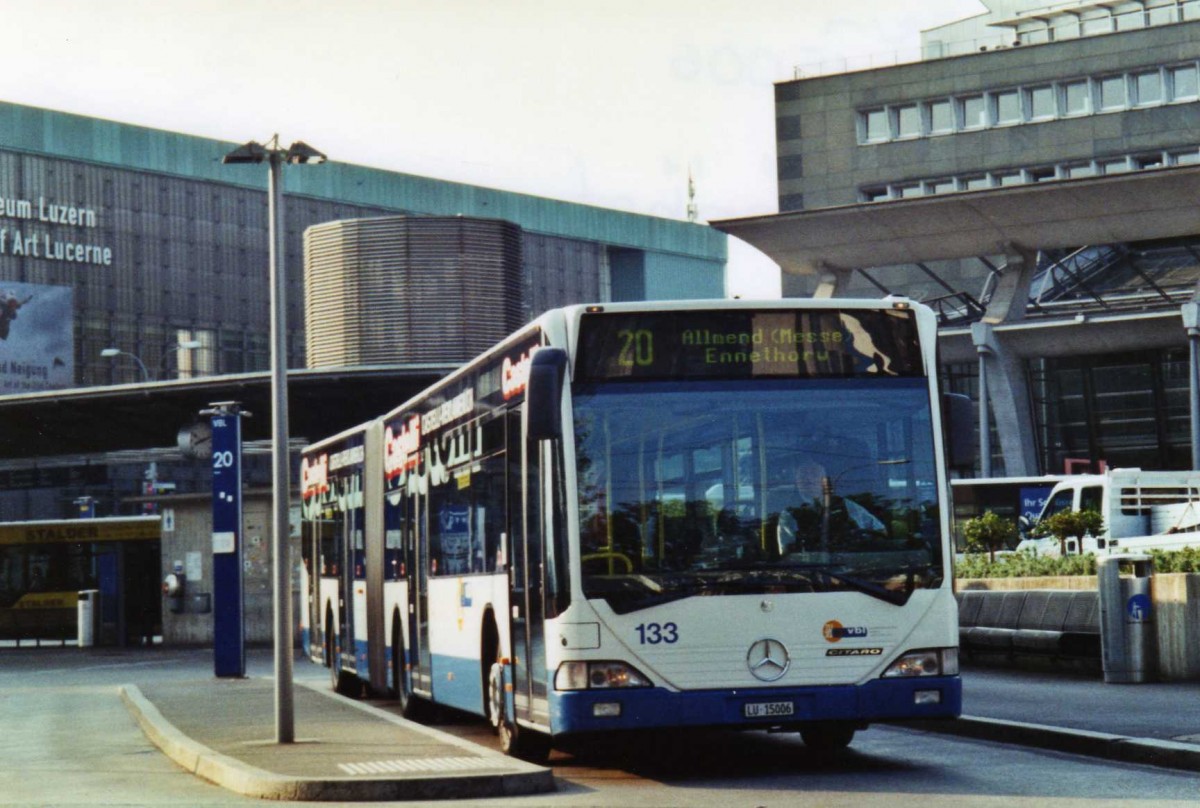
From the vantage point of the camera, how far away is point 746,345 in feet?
43.0

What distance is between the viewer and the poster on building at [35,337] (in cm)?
9750

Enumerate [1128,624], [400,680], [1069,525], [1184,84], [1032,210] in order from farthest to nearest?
[1184,84], [1032,210], [1069,525], [400,680], [1128,624]

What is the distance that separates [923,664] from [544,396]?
2.82 m

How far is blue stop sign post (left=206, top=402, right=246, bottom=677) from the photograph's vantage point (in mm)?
29656

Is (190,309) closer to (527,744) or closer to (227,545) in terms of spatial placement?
(227,545)

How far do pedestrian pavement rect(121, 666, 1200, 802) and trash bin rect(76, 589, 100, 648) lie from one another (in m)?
27.3

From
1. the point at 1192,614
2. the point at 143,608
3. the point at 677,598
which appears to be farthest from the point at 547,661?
the point at 143,608

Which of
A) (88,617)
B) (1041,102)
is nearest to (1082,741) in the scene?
(88,617)

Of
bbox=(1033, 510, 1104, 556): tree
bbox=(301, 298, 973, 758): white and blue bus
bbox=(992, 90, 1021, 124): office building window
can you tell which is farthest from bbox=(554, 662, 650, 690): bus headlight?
bbox=(992, 90, 1021, 124): office building window

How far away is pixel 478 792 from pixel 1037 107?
73.7 m

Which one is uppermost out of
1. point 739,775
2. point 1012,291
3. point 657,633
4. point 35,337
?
point 35,337

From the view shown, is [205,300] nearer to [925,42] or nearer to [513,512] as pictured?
[925,42]

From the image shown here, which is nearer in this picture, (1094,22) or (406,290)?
(406,290)

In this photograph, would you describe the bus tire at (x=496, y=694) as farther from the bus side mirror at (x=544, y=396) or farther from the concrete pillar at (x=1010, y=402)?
the concrete pillar at (x=1010, y=402)
